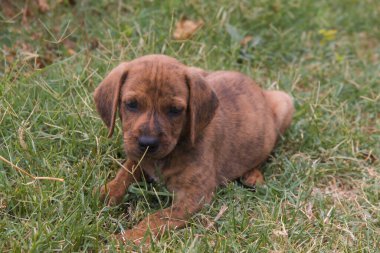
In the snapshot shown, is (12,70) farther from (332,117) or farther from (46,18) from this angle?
(332,117)

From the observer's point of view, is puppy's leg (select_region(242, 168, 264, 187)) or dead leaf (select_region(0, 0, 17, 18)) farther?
dead leaf (select_region(0, 0, 17, 18))

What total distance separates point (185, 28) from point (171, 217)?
349 centimetres

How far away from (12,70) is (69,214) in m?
2.02

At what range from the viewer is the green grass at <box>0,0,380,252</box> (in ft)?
17.3

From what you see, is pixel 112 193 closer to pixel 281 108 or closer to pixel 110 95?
pixel 110 95

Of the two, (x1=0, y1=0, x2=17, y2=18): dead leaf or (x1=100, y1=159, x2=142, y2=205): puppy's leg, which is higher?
(x1=0, y1=0, x2=17, y2=18): dead leaf

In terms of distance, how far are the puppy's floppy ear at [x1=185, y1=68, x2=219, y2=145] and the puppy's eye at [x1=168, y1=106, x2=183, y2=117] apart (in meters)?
0.13

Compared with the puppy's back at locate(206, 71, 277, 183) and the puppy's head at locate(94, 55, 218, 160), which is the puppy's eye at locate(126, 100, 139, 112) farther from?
the puppy's back at locate(206, 71, 277, 183)

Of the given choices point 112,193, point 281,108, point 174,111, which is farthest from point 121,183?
point 281,108

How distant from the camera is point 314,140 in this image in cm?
702

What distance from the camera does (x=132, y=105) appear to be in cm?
538

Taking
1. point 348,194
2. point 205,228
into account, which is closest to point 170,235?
point 205,228

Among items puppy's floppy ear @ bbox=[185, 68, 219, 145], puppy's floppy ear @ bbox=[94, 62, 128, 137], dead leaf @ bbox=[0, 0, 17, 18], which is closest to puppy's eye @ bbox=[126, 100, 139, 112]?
puppy's floppy ear @ bbox=[94, 62, 128, 137]

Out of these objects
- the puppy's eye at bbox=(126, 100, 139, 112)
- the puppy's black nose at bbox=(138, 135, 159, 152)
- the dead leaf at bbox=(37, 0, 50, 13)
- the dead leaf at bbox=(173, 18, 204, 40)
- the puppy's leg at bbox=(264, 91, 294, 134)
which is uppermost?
the puppy's eye at bbox=(126, 100, 139, 112)
